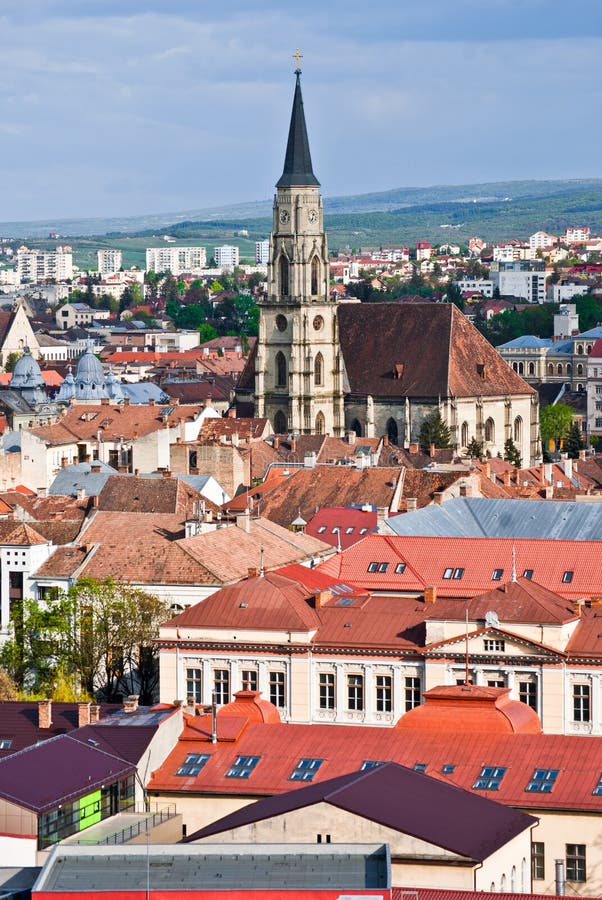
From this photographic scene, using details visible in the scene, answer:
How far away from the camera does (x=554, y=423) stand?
184625 millimetres

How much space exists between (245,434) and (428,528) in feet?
154

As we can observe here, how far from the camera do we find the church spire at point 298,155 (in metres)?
153

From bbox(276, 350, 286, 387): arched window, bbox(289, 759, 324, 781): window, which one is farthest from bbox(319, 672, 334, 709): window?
bbox(276, 350, 286, 387): arched window

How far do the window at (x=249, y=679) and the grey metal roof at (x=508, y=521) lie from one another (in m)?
17.7

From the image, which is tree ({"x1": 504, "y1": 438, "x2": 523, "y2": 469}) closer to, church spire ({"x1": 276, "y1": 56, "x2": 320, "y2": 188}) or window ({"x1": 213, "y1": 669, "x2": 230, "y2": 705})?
church spire ({"x1": 276, "y1": 56, "x2": 320, "y2": 188})

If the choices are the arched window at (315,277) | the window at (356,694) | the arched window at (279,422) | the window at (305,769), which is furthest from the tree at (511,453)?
the window at (305,769)

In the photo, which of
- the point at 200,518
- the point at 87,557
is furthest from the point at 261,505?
the point at 87,557

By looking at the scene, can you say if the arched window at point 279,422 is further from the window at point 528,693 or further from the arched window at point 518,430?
the window at point 528,693

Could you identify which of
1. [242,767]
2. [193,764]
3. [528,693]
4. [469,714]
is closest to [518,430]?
[528,693]

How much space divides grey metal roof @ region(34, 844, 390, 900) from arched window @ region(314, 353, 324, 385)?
10435 centimetres

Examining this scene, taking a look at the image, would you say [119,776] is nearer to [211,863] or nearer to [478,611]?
[211,863]

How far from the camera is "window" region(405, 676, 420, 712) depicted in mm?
71312

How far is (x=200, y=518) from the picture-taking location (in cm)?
9481

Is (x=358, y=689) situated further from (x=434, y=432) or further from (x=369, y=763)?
(x=434, y=432)
